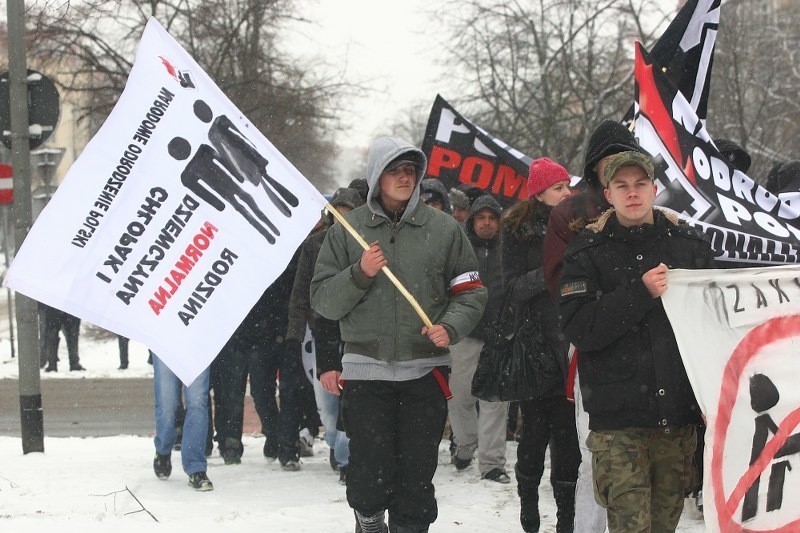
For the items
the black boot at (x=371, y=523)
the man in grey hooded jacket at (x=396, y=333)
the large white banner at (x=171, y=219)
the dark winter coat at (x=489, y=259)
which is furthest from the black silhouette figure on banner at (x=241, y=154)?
the dark winter coat at (x=489, y=259)

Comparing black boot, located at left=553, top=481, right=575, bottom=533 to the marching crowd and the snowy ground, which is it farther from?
the snowy ground

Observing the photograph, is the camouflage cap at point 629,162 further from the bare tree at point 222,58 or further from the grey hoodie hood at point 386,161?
the bare tree at point 222,58

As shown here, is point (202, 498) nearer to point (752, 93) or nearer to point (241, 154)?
point (241, 154)

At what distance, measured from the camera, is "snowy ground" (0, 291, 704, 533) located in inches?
224

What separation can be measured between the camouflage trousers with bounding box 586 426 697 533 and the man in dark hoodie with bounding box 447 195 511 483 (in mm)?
2881

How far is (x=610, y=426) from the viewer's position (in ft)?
12.7

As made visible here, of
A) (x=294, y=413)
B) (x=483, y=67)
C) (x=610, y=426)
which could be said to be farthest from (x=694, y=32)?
(x=483, y=67)

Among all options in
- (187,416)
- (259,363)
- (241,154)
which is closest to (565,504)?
(241,154)

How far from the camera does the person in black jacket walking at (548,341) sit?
5.29 m

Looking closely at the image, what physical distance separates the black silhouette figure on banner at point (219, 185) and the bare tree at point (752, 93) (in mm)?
13699

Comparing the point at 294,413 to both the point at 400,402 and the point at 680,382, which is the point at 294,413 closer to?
the point at 400,402

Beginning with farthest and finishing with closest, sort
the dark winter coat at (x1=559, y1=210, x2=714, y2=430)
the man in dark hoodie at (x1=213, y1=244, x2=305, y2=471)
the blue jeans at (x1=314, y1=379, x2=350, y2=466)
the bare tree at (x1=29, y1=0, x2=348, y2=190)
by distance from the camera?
the bare tree at (x1=29, y1=0, x2=348, y2=190), the man in dark hoodie at (x1=213, y1=244, x2=305, y2=471), the blue jeans at (x1=314, y1=379, x2=350, y2=466), the dark winter coat at (x1=559, y1=210, x2=714, y2=430)

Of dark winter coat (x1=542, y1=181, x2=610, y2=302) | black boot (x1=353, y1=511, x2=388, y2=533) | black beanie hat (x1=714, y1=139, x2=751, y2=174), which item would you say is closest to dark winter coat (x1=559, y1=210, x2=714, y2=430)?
dark winter coat (x1=542, y1=181, x2=610, y2=302)

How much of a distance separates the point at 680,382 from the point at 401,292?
130 cm
